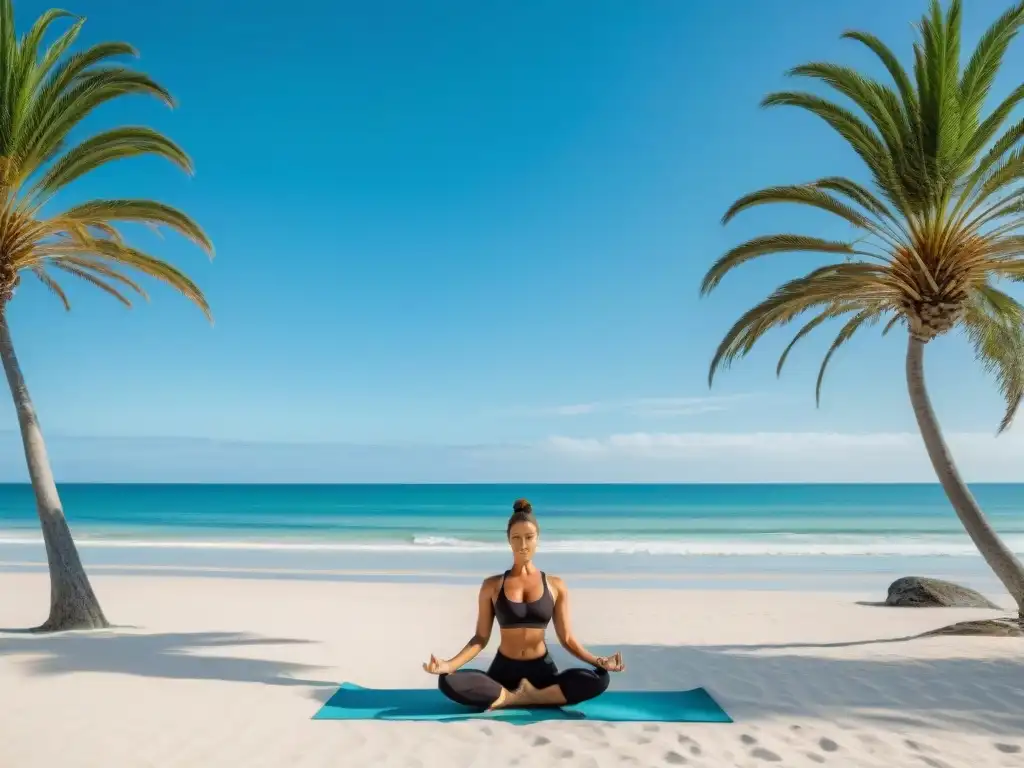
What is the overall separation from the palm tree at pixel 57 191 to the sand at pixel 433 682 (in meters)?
1.25

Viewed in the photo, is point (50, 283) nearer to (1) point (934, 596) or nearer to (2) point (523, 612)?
(2) point (523, 612)

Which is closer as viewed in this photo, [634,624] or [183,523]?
[634,624]

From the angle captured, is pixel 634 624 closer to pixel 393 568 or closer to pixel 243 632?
pixel 243 632

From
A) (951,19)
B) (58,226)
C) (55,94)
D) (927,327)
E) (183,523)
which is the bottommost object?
(183,523)

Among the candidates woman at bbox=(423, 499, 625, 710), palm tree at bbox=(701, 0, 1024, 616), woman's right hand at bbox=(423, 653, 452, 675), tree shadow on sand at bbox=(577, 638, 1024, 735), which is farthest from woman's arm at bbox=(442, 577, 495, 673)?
palm tree at bbox=(701, 0, 1024, 616)

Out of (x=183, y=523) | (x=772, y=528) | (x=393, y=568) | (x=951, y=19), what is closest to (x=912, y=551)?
(x=772, y=528)

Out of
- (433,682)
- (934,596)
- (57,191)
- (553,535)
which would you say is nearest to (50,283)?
(57,191)

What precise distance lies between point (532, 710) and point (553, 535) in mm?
36024

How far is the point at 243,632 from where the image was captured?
10297 millimetres

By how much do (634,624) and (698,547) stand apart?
21126 millimetres

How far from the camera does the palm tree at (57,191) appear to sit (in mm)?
9773

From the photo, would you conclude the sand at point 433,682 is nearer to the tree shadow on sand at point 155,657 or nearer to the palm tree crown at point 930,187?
the tree shadow on sand at point 155,657

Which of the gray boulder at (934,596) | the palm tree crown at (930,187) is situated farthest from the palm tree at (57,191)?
the gray boulder at (934,596)

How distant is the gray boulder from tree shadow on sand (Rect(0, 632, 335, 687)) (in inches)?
384
